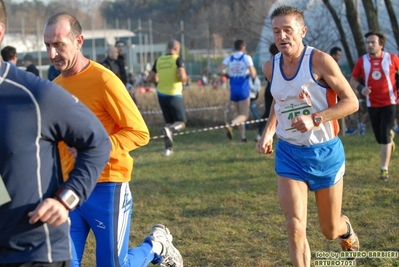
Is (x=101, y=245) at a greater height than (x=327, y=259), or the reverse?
(x=101, y=245)

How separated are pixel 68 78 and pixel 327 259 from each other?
2.79 meters

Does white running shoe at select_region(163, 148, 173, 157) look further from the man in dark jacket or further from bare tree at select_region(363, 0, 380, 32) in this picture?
the man in dark jacket

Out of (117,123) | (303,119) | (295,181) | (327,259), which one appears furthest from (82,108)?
(327,259)

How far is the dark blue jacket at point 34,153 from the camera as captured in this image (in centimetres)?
266

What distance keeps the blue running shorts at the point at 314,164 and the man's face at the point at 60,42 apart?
179 centimetres

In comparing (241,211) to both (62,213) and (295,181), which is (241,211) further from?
(62,213)

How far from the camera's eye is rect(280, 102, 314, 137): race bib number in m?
4.76

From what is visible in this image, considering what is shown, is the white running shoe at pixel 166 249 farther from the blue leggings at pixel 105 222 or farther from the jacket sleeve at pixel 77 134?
the jacket sleeve at pixel 77 134

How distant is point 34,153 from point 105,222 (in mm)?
1448

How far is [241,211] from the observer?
7602 mm

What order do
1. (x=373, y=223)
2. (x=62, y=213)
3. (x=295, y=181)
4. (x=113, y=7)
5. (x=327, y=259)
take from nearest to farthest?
(x=62, y=213), (x=295, y=181), (x=327, y=259), (x=373, y=223), (x=113, y=7)

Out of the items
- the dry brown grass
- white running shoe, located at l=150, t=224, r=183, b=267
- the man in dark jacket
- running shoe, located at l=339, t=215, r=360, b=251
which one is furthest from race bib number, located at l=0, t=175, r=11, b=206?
the dry brown grass

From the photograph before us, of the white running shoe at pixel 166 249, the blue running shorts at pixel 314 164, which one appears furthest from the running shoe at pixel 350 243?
the white running shoe at pixel 166 249

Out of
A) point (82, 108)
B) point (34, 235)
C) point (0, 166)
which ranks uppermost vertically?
point (82, 108)
